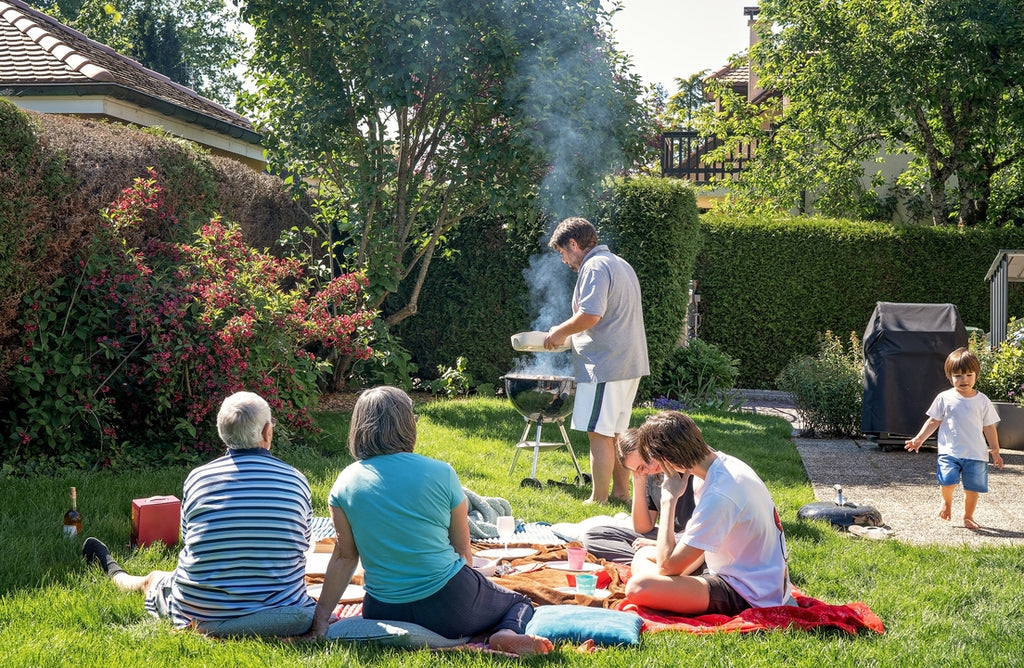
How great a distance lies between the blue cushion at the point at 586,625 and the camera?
3430 mm

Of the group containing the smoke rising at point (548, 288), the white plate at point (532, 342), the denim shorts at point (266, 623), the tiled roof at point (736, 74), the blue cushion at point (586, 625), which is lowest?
the blue cushion at point (586, 625)

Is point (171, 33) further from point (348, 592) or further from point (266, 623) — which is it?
point (266, 623)

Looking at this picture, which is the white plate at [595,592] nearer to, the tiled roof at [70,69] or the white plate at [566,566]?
the white plate at [566,566]

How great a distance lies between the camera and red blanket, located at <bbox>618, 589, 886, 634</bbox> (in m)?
3.52

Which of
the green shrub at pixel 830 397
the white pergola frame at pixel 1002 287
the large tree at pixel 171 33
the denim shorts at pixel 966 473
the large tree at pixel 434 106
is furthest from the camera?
the large tree at pixel 171 33

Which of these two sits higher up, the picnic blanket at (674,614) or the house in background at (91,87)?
the house in background at (91,87)

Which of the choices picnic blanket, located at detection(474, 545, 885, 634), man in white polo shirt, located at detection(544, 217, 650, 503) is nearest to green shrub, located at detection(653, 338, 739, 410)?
man in white polo shirt, located at detection(544, 217, 650, 503)

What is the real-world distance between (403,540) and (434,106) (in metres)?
7.17

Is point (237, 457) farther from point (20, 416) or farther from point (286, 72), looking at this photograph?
point (286, 72)

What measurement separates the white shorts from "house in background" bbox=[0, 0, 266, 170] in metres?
7.00

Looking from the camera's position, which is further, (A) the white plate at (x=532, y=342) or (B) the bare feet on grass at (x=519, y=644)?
(A) the white plate at (x=532, y=342)

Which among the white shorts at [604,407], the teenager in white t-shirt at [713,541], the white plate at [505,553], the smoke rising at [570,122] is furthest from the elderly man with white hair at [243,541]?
the smoke rising at [570,122]

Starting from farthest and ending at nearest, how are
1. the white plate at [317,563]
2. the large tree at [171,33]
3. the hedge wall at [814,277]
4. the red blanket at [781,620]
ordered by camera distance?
the large tree at [171,33]
the hedge wall at [814,277]
the white plate at [317,563]
the red blanket at [781,620]

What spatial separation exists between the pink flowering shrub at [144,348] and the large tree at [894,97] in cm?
1071
